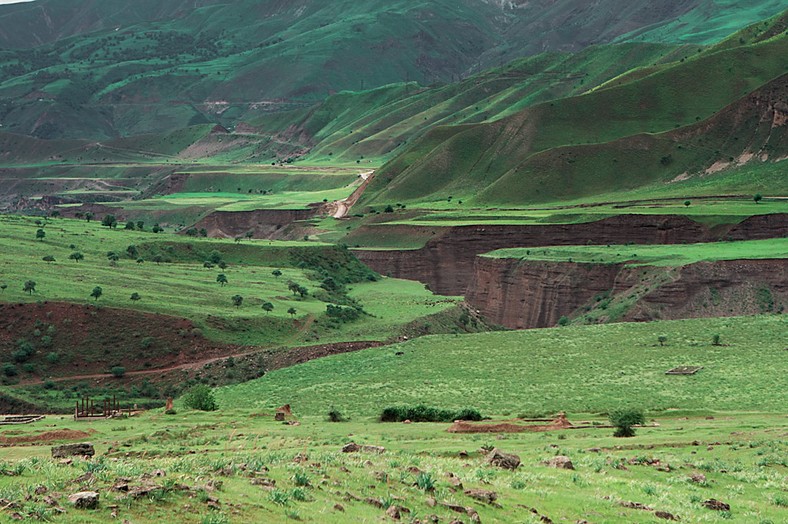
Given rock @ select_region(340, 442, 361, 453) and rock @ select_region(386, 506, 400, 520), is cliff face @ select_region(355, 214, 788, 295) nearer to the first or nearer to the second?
rock @ select_region(340, 442, 361, 453)

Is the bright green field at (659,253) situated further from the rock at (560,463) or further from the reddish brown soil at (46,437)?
the rock at (560,463)

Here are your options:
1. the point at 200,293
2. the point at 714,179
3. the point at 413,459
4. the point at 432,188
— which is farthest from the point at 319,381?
the point at 432,188

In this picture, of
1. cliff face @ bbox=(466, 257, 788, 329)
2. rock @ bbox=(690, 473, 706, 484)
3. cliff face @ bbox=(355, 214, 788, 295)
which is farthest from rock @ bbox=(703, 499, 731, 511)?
cliff face @ bbox=(355, 214, 788, 295)

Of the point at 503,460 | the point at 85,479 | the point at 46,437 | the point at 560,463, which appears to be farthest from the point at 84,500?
the point at 46,437

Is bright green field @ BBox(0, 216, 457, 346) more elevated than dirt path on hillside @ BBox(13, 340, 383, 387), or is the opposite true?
bright green field @ BBox(0, 216, 457, 346)

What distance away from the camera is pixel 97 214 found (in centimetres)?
18888

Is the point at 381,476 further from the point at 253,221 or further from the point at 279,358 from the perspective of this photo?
the point at 253,221

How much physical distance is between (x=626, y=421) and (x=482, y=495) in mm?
17714

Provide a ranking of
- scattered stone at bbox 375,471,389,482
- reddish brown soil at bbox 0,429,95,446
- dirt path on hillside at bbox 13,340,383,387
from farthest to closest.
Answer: dirt path on hillside at bbox 13,340,383,387 → reddish brown soil at bbox 0,429,95,446 → scattered stone at bbox 375,471,389,482

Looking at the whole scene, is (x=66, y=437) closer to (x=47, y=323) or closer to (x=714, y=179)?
(x=47, y=323)

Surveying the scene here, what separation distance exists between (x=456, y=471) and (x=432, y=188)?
13272 cm

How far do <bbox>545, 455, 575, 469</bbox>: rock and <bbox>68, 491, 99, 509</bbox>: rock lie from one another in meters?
13.1

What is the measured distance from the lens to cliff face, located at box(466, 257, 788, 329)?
79750 millimetres

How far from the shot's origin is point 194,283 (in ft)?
274
